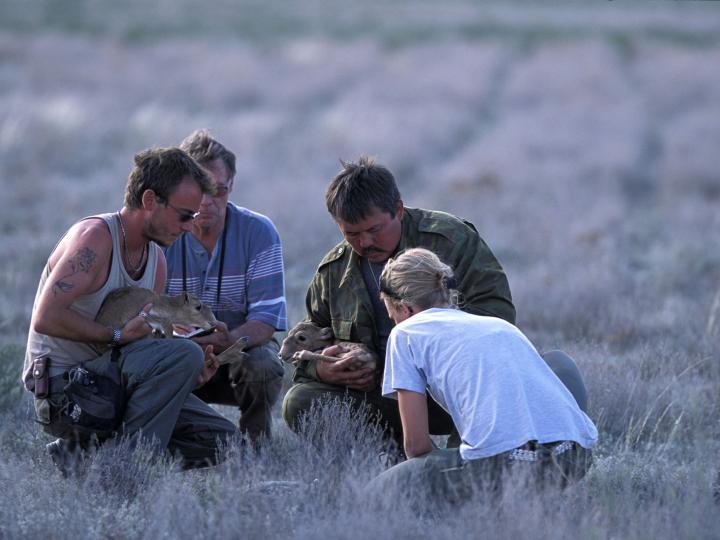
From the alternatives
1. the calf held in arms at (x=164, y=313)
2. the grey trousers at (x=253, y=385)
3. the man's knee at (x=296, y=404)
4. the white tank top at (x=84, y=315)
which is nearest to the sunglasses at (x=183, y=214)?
the white tank top at (x=84, y=315)

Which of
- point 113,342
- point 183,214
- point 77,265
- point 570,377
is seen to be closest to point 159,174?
point 183,214

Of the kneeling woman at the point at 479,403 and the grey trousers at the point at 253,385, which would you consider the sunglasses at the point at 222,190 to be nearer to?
the grey trousers at the point at 253,385

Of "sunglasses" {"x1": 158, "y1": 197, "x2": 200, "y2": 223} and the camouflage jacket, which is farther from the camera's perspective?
the camouflage jacket

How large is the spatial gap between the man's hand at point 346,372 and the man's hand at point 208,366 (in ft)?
1.68

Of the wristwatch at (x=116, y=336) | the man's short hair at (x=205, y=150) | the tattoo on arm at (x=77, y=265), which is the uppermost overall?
the man's short hair at (x=205, y=150)

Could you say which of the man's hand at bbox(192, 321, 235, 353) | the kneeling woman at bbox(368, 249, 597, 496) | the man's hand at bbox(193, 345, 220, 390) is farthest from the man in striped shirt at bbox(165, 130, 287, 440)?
the kneeling woman at bbox(368, 249, 597, 496)

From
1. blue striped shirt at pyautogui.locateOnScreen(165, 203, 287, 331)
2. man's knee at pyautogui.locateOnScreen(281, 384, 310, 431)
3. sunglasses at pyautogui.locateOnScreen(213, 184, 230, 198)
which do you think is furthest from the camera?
blue striped shirt at pyautogui.locateOnScreen(165, 203, 287, 331)

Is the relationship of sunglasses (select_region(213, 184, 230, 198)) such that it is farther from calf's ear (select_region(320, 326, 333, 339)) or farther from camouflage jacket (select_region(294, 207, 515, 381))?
calf's ear (select_region(320, 326, 333, 339))

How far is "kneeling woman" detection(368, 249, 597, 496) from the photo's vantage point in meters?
4.09

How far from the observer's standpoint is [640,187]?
15.9m

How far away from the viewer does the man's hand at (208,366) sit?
5105mm

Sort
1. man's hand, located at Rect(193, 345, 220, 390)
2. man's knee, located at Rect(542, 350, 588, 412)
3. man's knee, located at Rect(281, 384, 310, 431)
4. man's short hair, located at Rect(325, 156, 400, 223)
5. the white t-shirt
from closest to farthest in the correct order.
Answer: the white t-shirt, man's knee, located at Rect(542, 350, 588, 412), man's short hair, located at Rect(325, 156, 400, 223), man's hand, located at Rect(193, 345, 220, 390), man's knee, located at Rect(281, 384, 310, 431)

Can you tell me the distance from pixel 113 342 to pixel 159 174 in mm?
801

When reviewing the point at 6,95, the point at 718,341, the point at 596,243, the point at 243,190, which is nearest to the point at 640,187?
the point at 596,243
